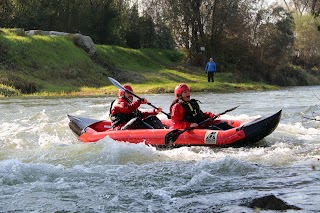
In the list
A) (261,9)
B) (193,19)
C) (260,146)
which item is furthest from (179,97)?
(261,9)

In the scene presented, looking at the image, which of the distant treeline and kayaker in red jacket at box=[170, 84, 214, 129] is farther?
the distant treeline

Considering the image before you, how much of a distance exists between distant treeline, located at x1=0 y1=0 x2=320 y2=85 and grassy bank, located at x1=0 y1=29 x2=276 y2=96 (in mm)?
2434

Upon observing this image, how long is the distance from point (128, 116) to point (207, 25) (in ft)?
74.6

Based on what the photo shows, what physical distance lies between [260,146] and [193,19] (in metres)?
23.2

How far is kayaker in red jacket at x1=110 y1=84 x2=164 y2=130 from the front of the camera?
31.9ft

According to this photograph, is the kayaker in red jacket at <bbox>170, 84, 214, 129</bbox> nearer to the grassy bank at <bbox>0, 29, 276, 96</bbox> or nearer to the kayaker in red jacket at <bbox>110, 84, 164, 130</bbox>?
the kayaker in red jacket at <bbox>110, 84, 164, 130</bbox>

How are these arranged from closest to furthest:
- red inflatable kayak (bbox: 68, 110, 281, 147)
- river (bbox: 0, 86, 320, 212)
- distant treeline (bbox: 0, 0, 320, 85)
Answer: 1. river (bbox: 0, 86, 320, 212)
2. red inflatable kayak (bbox: 68, 110, 281, 147)
3. distant treeline (bbox: 0, 0, 320, 85)

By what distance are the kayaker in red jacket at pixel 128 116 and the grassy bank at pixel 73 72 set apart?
10.8 metres

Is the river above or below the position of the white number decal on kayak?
below

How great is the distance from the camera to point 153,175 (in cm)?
669

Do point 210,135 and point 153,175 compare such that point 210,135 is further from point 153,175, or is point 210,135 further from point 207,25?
point 207,25

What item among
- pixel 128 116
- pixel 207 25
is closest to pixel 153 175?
pixel 128 116

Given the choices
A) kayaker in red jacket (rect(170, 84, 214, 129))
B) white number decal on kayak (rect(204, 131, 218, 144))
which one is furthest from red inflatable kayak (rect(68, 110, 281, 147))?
kayaker in red jacket (rect(170, 84, 214, 129))

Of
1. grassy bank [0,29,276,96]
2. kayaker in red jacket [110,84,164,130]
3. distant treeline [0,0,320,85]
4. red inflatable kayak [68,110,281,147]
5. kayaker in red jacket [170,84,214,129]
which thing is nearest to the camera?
red inflatable kayak [68,110,281,147]
